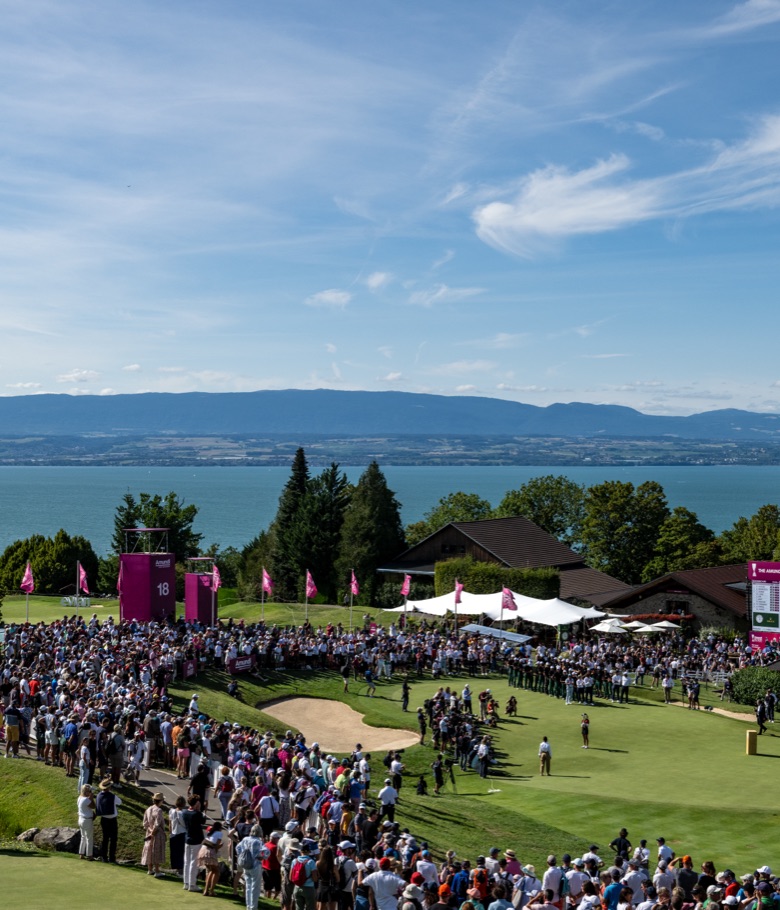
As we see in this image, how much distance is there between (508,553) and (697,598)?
12044mm

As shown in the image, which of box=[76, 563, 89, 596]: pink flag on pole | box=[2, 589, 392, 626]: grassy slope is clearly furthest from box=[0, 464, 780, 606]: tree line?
box=[76, 563, 89, 596]: pink flag on pole

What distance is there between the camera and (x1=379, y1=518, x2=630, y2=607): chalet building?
194ft

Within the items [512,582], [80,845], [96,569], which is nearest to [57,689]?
[80,845]

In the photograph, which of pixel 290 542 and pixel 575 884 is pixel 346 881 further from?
pixel 290 542

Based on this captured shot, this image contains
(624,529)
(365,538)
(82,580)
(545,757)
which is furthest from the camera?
(624,529)

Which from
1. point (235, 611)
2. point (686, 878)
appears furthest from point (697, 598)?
point (686, 878)

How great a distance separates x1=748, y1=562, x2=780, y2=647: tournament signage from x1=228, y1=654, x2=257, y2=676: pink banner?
20.4 meters

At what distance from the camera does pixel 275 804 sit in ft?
59.0

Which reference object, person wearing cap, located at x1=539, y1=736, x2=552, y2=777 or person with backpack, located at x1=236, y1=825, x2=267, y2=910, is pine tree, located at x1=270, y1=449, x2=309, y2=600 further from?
person with backpack, located at x1=236, y1=825, x2=267, y2=910

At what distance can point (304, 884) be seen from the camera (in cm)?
1443

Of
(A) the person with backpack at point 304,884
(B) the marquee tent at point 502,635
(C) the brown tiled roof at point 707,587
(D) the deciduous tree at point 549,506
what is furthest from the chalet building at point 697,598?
(A) the person with backpack at point 304,884

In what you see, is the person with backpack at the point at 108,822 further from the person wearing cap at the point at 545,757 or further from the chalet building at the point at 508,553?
the chalet building at the point at 508,553

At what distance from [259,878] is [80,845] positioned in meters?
4.14

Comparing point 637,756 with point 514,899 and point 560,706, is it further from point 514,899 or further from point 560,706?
point 514,899
